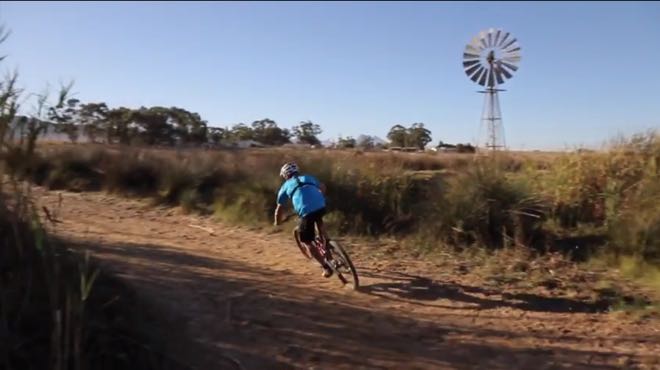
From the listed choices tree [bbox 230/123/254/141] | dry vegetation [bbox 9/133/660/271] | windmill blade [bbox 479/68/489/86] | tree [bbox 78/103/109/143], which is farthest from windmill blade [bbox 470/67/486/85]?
tree [bbox 230/123/254/141]

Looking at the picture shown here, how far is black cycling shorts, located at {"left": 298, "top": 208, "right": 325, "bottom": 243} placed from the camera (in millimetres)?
8172

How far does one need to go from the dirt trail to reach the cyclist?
2.01 ft

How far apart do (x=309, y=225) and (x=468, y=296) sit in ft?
7.34

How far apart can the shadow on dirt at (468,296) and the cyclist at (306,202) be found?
0.91 metres

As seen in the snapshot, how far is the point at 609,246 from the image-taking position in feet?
30.1

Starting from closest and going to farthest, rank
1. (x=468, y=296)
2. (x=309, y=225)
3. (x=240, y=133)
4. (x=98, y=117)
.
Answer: (x=468, y=296), (x=309, y=225), (x=98, y=117), (x=240, y=133)

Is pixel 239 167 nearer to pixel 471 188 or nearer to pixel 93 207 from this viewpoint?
pixel 93 207

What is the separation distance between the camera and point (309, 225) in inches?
324

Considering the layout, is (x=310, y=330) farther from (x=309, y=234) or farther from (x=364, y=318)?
(x=309, y=234)

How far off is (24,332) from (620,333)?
5659 millimetres

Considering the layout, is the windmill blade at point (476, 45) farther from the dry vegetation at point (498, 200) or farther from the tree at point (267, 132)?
the tree at point (267, 132)

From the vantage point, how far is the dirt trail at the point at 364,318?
5770 mm

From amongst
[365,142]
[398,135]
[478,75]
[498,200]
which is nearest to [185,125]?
[398,135]

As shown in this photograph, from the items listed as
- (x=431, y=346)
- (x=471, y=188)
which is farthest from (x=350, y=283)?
(x=471, y=188)
